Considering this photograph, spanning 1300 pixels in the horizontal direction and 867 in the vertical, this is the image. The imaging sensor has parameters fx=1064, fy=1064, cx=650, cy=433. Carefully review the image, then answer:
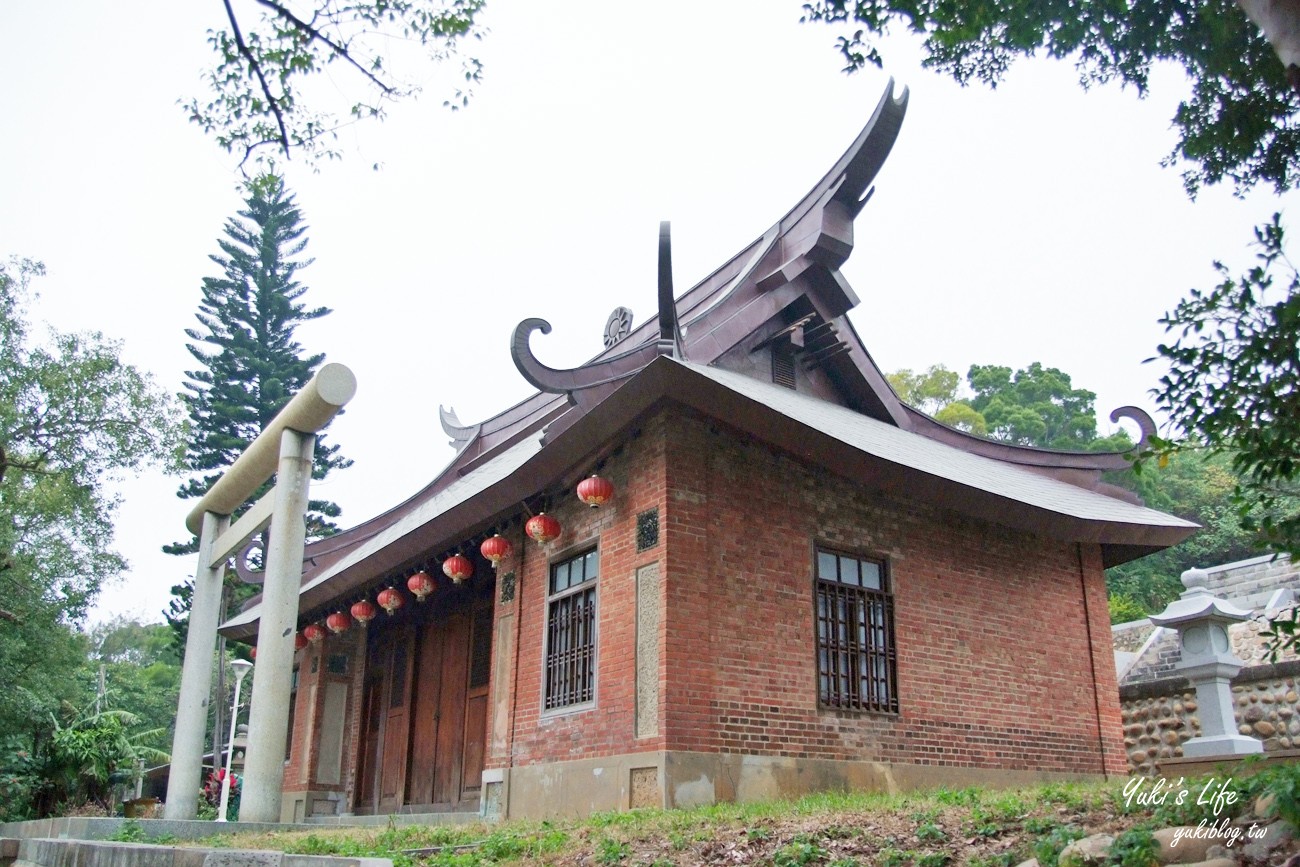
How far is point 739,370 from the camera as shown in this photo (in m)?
11.0

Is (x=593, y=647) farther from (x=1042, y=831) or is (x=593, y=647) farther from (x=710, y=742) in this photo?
(x=1042, y=831)

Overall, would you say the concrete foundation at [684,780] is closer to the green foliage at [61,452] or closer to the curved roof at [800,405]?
the curved roof at [800,405]

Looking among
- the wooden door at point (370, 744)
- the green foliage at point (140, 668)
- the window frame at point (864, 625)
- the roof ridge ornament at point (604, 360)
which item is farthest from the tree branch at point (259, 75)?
the green foliage at point (140, 668)

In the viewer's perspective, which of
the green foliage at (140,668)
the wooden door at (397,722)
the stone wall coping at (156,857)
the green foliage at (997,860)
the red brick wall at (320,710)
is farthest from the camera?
the green foliage at (140,668)

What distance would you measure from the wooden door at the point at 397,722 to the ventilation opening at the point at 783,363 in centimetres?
592

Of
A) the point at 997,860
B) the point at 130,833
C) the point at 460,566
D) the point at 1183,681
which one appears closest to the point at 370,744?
the point at 460,566

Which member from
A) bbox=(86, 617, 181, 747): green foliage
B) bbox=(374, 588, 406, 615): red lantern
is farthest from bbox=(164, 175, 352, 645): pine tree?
bbox=(374, 588, 406, 615): red lantern

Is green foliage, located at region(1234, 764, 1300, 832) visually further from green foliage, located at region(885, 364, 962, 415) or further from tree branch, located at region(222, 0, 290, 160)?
green foliage, located at region(885, 364, 962, 415)

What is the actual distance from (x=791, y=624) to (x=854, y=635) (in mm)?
811

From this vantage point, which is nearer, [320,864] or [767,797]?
[320,864]

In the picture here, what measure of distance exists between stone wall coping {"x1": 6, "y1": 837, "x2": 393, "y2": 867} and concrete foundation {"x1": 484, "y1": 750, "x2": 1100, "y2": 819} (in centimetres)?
290

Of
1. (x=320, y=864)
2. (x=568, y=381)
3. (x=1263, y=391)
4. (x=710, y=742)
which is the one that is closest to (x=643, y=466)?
(x=568, y=381)

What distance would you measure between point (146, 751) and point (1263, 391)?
25.0 meters

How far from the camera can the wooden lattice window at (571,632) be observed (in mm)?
9273
